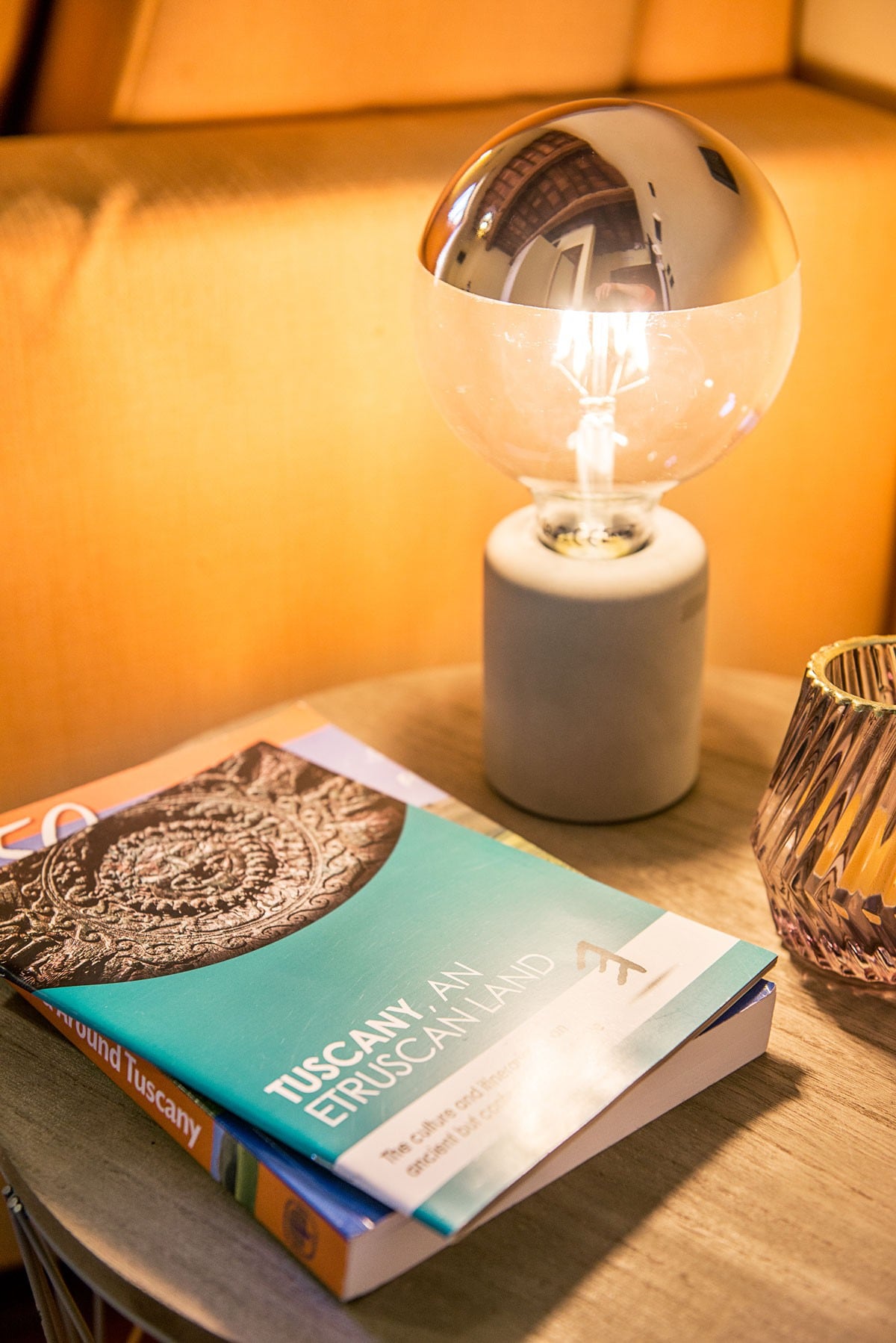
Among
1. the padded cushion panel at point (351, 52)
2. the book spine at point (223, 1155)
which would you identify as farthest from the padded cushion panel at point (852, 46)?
the book spine at point (223, 1155)

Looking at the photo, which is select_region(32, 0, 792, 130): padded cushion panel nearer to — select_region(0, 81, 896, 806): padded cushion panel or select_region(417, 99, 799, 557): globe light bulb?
select_region(0, 81, 896, 806): padded cushion panel

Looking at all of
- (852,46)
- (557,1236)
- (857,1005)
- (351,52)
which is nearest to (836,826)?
(857,1005)

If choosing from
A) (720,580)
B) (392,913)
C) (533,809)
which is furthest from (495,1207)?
(720,580)

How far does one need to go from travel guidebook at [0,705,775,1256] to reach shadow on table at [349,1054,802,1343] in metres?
0.03

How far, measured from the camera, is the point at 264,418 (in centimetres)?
80

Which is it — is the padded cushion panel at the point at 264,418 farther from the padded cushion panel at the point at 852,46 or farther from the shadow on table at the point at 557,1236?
the shadow on table at the point at 557,1236

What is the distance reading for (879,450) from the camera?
3.25 feet

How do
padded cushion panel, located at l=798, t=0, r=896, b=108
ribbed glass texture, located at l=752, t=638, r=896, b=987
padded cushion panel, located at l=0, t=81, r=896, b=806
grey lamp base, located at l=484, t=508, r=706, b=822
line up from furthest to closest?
1. padded cushion panel, located at l=798, t=0, r=896, b=108
2. padded cushion panel, located at l=0, t=81, r=896, b=806
3. grey lamp base, located at l=484, t=508, r=706, b=822
4. ribbed glass texture, located at l=752, t=638, r=896, b=987

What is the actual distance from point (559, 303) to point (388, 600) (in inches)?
15.8

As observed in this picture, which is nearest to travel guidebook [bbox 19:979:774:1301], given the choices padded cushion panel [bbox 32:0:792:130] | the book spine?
the book spine

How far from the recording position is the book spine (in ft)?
1.29

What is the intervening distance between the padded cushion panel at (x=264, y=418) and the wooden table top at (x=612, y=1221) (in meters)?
0.34

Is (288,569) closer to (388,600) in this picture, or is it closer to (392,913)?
(388,600)

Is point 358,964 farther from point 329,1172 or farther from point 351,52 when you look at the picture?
point 351,52
